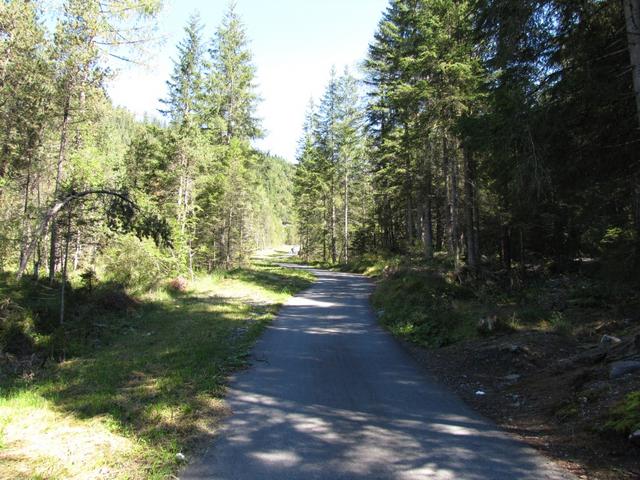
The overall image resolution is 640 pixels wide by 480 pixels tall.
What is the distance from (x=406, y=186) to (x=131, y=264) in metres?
15.1

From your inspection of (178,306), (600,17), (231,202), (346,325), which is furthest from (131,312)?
(231,202)

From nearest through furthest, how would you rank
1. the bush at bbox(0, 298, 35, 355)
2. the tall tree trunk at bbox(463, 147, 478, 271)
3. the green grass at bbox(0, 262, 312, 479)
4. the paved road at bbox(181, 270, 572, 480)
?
1. the paved road at bbox(181, 270, 572, 480)
2. the green grass at bbox(0, 262, 312, 479)
3. the bush at bbox(0, 298, 35, 355)
4. the tall tree trunk at bbox(463, 147, 478, 271)

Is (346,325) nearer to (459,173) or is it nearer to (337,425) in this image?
(337,425)

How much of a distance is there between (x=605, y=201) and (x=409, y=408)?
20.7 ft

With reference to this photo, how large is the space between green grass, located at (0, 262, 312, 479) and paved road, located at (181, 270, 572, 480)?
0.43 meters

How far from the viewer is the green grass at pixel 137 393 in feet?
14.0

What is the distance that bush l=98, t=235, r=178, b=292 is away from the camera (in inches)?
690

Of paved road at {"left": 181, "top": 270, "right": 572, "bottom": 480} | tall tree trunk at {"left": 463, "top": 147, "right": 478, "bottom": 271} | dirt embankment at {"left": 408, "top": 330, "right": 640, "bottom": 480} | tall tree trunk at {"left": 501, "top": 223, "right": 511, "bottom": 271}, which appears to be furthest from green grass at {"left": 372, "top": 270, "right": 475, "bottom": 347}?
tall tree trunk at {"left": 501, "top": 223, "right": 511, "bottom": 271}

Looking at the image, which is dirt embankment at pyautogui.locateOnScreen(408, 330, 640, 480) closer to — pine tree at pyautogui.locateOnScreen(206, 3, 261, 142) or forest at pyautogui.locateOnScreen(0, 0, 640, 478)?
forest at pyautogui.locateOnScreen(0, 0, 640, 478)

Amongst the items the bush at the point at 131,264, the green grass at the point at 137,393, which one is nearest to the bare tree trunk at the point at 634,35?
the green grass at the point at 137,393

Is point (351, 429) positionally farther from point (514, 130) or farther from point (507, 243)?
point (507, 243)

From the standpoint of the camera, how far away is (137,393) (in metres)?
6.22

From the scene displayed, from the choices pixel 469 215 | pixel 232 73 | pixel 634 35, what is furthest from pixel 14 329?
pixel 232 73

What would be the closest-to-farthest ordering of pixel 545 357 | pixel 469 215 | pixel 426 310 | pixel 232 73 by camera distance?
1. pixel 545 357
2. pixel 426 310
3. pixel 469 215
4. pixel 232 73
